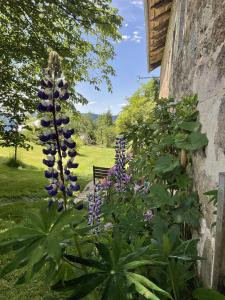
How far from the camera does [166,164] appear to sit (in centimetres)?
279

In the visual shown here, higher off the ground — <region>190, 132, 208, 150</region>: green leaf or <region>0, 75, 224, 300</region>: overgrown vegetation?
<region>190, 132, 208, 150</region>: green leaf

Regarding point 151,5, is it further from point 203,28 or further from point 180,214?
point 180,214

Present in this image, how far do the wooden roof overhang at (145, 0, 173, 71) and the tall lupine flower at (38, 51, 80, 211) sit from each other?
473 centimetres

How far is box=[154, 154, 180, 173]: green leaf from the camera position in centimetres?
271

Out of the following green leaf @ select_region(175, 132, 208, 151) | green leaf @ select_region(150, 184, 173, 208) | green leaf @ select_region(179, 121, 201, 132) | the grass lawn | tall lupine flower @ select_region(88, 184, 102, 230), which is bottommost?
the grass lawn

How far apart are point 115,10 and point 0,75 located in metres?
4.08

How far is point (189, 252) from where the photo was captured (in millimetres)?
1715

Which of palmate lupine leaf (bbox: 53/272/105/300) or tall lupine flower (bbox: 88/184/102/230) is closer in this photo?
palmate lupine leaf (bbox: 53/272/105/300)

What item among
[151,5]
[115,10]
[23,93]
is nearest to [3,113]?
[23,93]

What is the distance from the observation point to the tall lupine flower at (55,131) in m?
1.80

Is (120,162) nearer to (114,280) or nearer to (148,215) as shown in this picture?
(148,215)

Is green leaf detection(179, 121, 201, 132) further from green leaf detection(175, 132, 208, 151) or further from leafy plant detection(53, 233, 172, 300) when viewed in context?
leafy plant detection(53, 233, 172, 300)

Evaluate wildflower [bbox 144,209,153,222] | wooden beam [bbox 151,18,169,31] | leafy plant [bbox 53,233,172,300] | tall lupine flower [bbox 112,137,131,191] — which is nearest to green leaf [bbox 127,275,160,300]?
leafy plant [bbox 53,233,172,300]

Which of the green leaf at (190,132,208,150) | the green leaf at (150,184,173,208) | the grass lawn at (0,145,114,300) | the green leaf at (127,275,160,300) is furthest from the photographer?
the grass lawn at (0,145,114,300)
